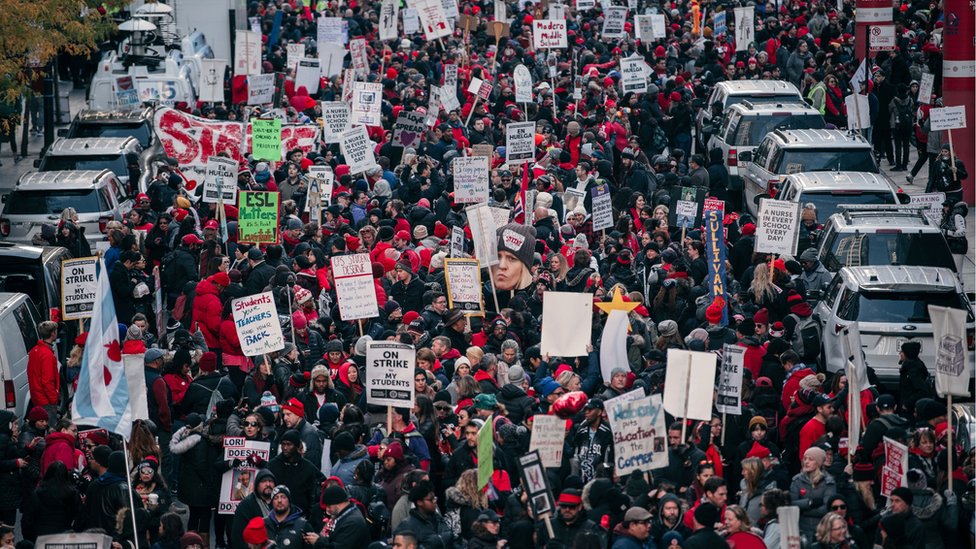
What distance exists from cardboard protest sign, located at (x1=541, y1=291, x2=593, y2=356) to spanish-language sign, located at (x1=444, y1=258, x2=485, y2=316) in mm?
1862

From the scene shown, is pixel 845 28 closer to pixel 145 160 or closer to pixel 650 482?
pixel 145 160

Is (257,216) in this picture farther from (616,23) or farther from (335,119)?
(616,23)

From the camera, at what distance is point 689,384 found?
44.4 ft

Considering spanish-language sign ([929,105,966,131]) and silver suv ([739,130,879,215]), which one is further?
spanish-language sign ([929,105,966,131])

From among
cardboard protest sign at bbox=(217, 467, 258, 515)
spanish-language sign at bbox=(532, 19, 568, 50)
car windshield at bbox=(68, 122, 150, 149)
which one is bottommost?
cardboard protest sign at bbox=(217, 467, 258, 515)

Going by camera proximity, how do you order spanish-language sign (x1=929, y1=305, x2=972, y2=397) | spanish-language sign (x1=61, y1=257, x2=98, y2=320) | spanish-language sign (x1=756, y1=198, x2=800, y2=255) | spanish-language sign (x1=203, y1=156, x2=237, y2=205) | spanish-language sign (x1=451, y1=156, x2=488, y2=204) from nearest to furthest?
spanish-language sign (x1=929, y1=305, x2=972, y2=397) → spanish-language sign (x1=61, y1=257, x2=98, y2=320) → spanish-language sign (x1=756, y1=198, x2=800, y2=255) → spanish-language sign (x1=203, y1=156, x2=237, y2=205) → spanish-language sign (x1=451, y1=156, x2=488, y2=204)

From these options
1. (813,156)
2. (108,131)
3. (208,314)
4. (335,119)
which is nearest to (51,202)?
(335,119)

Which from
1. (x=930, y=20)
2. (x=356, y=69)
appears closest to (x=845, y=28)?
(x=930, y=20)

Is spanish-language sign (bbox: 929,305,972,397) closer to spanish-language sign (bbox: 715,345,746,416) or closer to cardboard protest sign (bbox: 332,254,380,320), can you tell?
spanish-language sign (bbox: 715,345,746,416)

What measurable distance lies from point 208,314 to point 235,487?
457cm

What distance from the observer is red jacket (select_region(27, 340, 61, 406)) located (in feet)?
53.4

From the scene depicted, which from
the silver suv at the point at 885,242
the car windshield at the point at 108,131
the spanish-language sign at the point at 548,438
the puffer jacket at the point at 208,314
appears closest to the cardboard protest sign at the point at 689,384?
the spanish-language sign at the point at 548,438

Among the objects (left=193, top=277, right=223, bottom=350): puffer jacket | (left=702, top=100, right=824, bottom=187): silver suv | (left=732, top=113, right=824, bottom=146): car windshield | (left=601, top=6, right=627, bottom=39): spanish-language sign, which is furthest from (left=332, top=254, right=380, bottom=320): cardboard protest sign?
(left=601, top=6, right=627, bottom=39): spanish-language sign

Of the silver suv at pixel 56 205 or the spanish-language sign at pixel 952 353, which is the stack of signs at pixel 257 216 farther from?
the spanish-language sign at pixel 952 353
